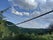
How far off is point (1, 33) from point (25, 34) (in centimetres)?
156

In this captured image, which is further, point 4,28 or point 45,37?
point 4,28

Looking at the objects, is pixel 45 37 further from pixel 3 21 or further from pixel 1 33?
pixel 3 21

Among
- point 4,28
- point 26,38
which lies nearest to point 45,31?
point 26,38

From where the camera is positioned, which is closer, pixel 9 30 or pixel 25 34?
pixel 25 34

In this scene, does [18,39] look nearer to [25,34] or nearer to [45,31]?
[25,34]

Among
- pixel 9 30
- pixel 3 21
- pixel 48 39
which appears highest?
pixel 3 21

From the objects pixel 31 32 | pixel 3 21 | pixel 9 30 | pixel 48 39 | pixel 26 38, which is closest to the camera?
pixel 48 39

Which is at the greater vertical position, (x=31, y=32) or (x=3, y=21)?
(x=3, y=21)

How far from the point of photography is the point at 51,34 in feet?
10.5

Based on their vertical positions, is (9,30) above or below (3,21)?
below

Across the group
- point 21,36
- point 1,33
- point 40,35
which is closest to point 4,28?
point 1,33

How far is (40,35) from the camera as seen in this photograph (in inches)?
125

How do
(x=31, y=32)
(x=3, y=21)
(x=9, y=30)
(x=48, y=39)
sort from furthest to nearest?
(x=3, y=21), (x=9, y=30), (x=31, y=32), (x=48, y=39)

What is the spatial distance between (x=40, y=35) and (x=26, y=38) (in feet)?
1.21
